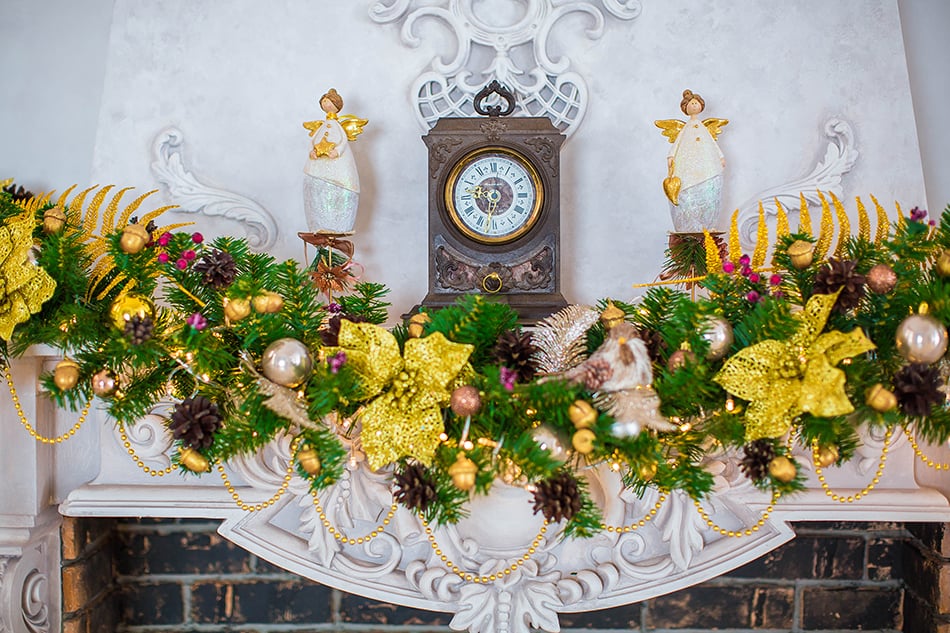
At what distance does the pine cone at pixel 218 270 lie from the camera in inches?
34.9

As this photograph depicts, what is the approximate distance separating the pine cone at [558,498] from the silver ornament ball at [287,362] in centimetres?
28

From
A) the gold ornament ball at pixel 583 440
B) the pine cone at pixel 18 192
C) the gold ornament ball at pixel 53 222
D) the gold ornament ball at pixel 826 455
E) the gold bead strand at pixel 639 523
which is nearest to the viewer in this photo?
the gold ornament ball at pixel 583 440

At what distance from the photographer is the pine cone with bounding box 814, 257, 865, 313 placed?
0.81 m

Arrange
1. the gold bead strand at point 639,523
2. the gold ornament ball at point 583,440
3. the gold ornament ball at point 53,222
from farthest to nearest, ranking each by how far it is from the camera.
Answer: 1. the gold bead strand at point 639,523
2. the gold ornament ball at point 53,222
3. the gold ornament ball at point 583,440

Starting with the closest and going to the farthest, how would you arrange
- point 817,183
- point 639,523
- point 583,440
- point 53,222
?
point 583,440 → point 53,222 → point 639,523 → point 817,183

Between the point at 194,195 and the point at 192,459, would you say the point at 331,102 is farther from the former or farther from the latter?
the point at 192,459

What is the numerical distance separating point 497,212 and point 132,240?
1.75 feet

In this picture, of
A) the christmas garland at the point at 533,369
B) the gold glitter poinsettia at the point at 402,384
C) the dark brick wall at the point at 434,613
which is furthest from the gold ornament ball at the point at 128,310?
the dark brick wall at the point at 434,613

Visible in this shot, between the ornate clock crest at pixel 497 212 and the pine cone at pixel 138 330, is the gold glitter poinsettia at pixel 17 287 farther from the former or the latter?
the ornate clock crest at pixel 497 212

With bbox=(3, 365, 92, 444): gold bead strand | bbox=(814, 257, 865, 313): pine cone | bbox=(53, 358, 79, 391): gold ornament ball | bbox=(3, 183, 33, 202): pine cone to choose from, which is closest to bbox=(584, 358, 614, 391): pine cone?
bbox=(814, 257, 865, 313): pine cone

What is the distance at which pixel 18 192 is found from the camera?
1264 millimetres

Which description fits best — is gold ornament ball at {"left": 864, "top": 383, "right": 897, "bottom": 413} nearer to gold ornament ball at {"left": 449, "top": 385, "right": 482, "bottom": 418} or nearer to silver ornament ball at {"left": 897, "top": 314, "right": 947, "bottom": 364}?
silver ornament ball at {"left": 897, "top": 314, "right": 947, "bottom": 364}

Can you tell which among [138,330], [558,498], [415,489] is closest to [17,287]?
[138,330]

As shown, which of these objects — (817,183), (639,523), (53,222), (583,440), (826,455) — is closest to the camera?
(583,440)
